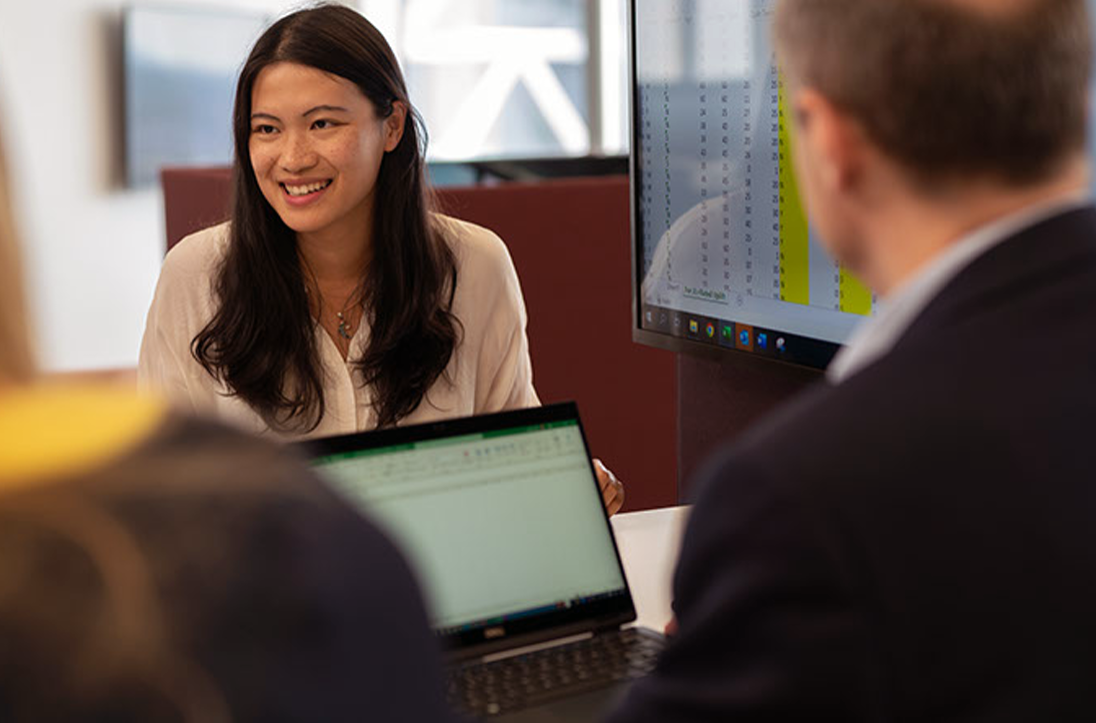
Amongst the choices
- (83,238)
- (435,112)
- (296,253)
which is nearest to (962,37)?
(296,253)

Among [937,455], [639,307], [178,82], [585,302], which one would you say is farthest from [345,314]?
[178,82]

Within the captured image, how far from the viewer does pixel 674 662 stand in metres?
0.76

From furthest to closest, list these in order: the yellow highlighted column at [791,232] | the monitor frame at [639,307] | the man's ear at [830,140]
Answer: the monitor frame at [639,307]
the yellow highlighted column at [791,232]
the man's ear at [830,140]

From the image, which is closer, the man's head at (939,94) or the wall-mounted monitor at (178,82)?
the man's head at (939,94)

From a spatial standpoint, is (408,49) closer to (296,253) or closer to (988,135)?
(296,253)

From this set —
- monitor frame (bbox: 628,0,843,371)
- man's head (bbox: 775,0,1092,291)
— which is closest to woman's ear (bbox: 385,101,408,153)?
monitor frame (bbox: 628,0,843,371)

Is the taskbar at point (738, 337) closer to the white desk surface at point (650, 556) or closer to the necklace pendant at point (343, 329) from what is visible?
the white desk surface at point (650, 556)

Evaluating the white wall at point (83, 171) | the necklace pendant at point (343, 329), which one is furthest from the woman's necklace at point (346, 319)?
the white wall at point (83, 171)

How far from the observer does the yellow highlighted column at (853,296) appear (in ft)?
4.91

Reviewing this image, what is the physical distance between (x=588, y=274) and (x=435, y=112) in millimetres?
3765

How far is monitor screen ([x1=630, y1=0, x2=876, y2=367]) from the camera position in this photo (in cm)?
157

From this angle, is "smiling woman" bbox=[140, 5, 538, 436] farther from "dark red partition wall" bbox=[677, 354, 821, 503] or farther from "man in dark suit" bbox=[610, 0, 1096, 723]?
"man in dark suit" bbox=[610, 0, 1096, 723]

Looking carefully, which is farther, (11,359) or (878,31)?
(878,31)

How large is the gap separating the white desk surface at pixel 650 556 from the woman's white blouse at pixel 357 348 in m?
0.33
